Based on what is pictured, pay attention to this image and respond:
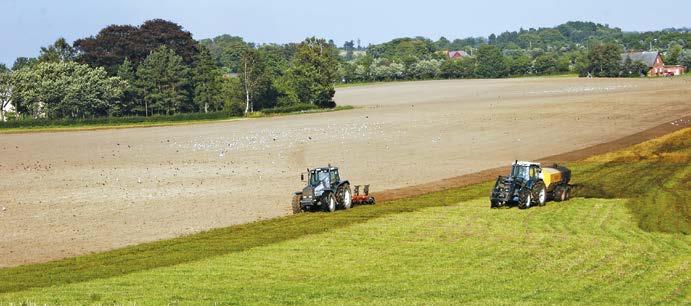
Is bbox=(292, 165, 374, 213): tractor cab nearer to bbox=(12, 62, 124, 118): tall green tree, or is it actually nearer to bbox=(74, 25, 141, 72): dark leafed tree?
bbox=(12, 62, 124, 118): tall green tree

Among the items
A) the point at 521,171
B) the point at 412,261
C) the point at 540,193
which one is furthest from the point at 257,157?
the point at 412,261

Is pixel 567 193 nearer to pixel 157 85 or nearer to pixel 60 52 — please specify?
pixel 157 85

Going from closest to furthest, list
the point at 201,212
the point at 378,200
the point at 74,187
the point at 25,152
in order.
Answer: the point at 201,212
the point at 378,200
the point at 74,187
the point at 25,152

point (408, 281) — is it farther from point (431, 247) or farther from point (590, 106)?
point (590, 106)

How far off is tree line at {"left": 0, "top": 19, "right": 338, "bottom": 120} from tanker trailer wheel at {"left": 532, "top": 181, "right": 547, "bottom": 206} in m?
103

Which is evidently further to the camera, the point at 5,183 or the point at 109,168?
the point at 109,168

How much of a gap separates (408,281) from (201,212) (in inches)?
873

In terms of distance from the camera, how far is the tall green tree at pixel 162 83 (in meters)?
153

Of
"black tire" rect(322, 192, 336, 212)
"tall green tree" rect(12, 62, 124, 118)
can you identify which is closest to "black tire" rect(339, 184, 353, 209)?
"black tire" rect(322, 192, 336, 212)

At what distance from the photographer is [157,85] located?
504ft

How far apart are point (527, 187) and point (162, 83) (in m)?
115

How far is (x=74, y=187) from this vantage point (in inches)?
2520

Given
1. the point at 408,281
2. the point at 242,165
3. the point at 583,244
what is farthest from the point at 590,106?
the point at 408,281

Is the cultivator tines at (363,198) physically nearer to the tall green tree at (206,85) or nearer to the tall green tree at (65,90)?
the tall green tree at (65,90)
